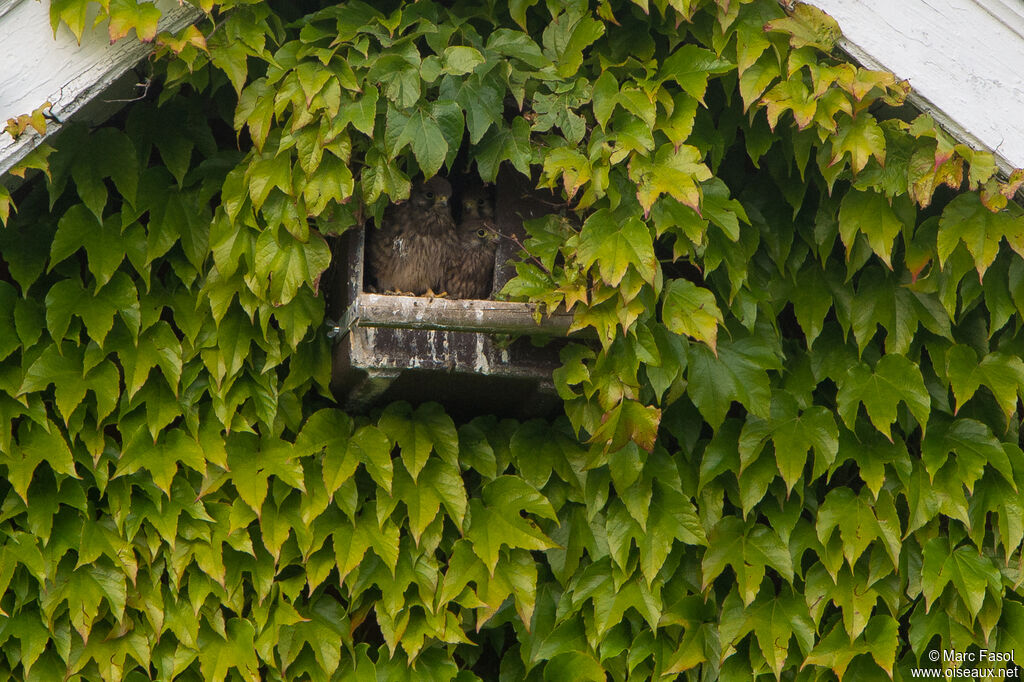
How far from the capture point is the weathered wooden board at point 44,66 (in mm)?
1731

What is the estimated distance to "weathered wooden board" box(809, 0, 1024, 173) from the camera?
5.90 ft

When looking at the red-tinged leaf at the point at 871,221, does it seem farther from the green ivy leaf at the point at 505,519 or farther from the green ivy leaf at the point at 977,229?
the green ivy leaf at the point at 505,519

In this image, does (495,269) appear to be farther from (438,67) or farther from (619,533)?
(619,533)

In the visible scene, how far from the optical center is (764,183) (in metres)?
2.12

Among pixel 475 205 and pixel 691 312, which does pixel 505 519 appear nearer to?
pixel 691 312

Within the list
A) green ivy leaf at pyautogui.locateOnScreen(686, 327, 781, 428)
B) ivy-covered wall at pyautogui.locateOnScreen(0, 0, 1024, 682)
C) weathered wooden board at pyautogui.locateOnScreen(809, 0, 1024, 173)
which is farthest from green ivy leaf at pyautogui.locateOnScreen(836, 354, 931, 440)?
weathered wooden board at pyautogui.locateOnScreen(809, 0, 1024, 173)

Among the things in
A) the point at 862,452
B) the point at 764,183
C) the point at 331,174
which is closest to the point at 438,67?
the point at 331,174

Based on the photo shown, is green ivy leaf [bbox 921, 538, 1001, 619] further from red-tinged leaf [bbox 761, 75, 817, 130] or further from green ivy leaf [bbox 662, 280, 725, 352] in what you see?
red-tinged leaf [bbox 761, 75, 817, 130]

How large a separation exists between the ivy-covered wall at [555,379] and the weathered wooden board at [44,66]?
0.10 metres

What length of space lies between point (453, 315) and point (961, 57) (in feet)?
2.96

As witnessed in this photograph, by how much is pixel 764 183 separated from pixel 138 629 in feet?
4.46

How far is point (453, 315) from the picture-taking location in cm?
183

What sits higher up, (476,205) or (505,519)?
(476,205)

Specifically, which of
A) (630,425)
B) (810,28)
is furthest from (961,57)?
(630,425)
